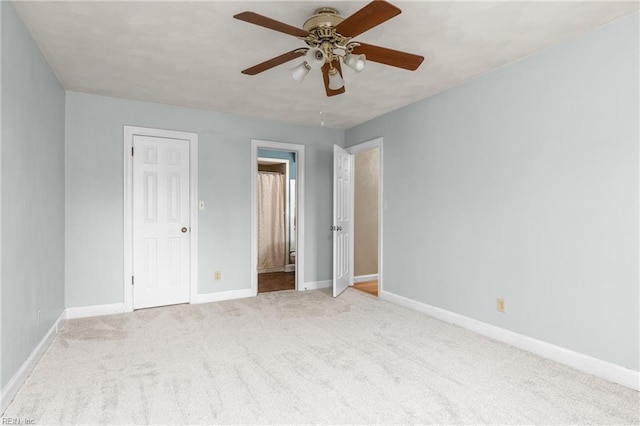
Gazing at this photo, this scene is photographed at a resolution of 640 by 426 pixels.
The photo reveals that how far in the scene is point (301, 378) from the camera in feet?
8.05

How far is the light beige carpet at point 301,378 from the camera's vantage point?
204cm

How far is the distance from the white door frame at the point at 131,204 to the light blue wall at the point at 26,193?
0.68 m

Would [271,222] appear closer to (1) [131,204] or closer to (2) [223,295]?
(2) [223,295]

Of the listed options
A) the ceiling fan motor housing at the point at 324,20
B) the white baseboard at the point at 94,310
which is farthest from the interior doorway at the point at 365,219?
the ceiling fan motor housing at the point at 324,20

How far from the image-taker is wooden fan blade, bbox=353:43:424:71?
7.35 feet

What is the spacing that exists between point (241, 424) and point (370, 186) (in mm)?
4369

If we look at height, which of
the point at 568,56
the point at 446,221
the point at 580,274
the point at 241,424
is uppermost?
the point at 568,56

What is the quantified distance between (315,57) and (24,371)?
8.96 feet

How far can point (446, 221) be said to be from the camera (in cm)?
373

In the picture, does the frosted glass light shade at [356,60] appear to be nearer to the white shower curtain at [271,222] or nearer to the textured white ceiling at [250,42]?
the textured white ceiling at [250,42]

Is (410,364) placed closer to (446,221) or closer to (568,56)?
(446,221)

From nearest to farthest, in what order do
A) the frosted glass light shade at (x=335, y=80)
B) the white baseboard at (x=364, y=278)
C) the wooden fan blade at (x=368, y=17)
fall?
the wooden fan blade at (x=368, y=17) → the frosted glass light shade at (x=335, y=80) → the white baseboard at (x=364, y=278)

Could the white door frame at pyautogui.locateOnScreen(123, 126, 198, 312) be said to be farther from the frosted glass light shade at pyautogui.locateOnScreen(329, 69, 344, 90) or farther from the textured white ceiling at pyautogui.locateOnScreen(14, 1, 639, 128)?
the frosted glass light shade at pyautogui.locateOnScreen(329, 69, 344, 90)

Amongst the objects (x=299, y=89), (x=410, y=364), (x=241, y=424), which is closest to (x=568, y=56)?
(x=299, y=89)
